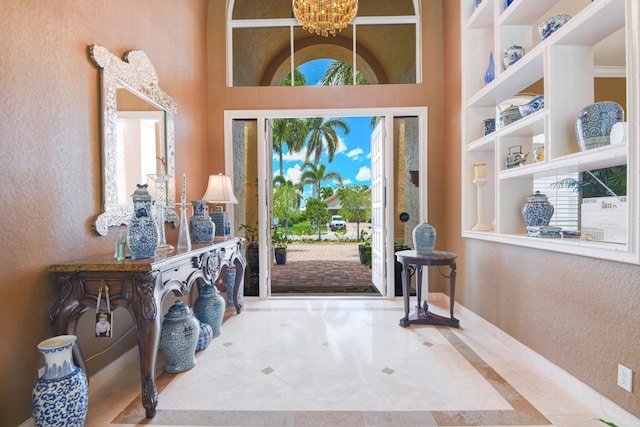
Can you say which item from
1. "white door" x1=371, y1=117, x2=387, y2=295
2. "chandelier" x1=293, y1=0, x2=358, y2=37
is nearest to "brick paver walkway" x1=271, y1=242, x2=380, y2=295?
"white door" x1=371, y1=117, x2=387, y2=295

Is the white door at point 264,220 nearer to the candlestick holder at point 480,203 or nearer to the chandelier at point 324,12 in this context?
the chandelier at point 324,12

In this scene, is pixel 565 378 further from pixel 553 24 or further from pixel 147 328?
pixel 147 328

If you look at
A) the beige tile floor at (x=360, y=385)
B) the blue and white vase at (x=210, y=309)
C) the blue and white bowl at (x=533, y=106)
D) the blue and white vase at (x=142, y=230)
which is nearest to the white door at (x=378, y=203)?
the beige tile floor at (x=360, y=385)

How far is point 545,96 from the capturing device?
215 cm

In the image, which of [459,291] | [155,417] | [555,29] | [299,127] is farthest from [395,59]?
[299,127]

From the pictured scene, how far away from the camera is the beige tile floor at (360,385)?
174 centimetres

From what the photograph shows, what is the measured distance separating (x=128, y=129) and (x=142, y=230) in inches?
37.9

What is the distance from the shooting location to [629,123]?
1.56m

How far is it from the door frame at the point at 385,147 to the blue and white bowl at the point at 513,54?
136 centimetres

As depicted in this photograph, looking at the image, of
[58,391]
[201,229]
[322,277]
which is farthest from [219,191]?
[322,277]

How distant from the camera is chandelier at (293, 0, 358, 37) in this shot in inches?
132

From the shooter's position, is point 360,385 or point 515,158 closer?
point 360,385

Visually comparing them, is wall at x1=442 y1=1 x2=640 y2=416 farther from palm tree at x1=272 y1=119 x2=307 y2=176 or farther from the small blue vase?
palm tree at x1=272 y1=119 x2=307 y2=176

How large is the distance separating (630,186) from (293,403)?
2.14 m
